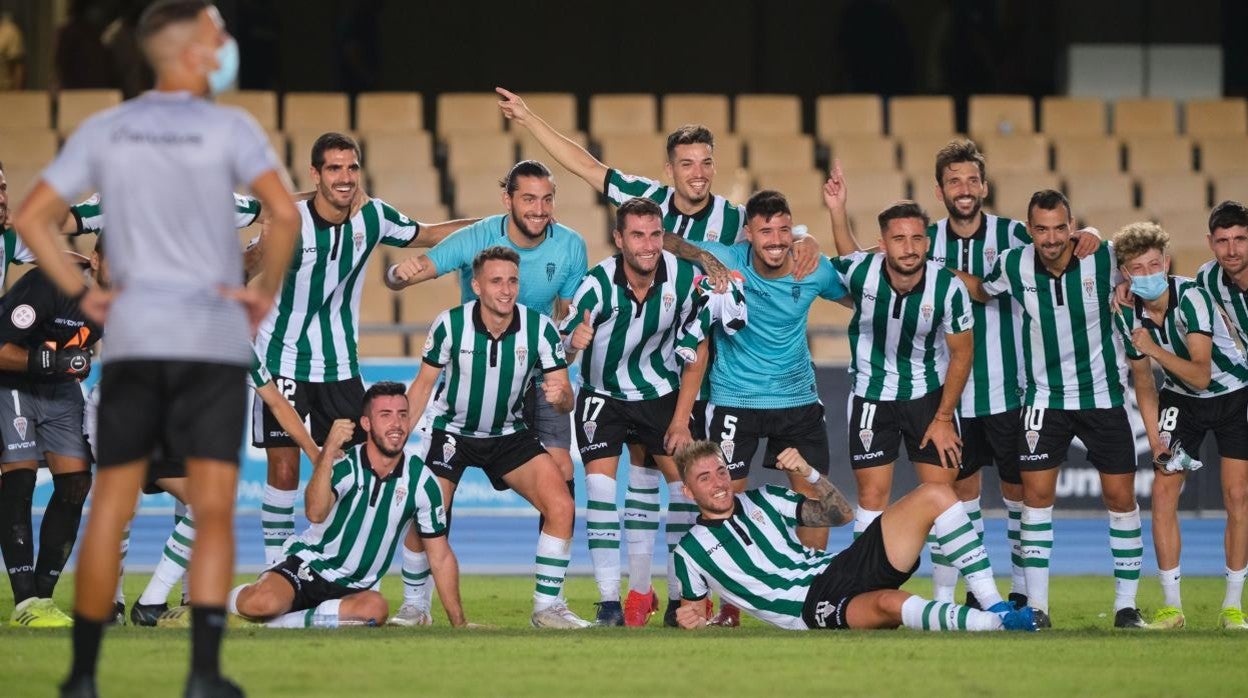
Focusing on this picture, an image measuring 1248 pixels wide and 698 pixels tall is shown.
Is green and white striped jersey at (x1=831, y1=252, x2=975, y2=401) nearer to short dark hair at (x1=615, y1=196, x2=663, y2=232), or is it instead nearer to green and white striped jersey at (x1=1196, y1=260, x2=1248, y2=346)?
short dark hair at (x1=615, y1=196, x2=663, y2=232)

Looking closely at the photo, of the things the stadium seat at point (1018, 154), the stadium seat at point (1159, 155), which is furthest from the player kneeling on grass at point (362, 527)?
the stadium seat at point (1159, 155)

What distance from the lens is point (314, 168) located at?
8.61 meters

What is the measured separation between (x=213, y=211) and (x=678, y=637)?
301cm

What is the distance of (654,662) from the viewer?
6.42 metres

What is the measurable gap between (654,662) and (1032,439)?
3033 millimetres

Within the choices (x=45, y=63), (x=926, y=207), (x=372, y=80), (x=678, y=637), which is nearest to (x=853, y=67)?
(x=926, y=207)

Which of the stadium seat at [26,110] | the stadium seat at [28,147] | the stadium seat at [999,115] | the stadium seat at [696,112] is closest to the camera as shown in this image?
the stadium seat at [28,147]

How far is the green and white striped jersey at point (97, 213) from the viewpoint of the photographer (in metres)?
8.45

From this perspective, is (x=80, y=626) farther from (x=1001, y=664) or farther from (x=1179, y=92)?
(x=1179, y=92)

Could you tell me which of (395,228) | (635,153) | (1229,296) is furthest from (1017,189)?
(395,228)

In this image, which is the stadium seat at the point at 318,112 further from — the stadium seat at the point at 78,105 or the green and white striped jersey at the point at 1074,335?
the green and white striped jersey at the point at 1074,335

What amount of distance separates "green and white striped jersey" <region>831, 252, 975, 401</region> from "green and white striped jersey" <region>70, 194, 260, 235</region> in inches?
117

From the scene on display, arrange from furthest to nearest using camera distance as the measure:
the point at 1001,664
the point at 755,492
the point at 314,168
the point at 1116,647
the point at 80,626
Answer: the point at 314,168 → the point at 755,492 → the point at 1116,647 → the point at 1001,664 → the point at 80,626

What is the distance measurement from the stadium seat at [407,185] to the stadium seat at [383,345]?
1.62 meters
